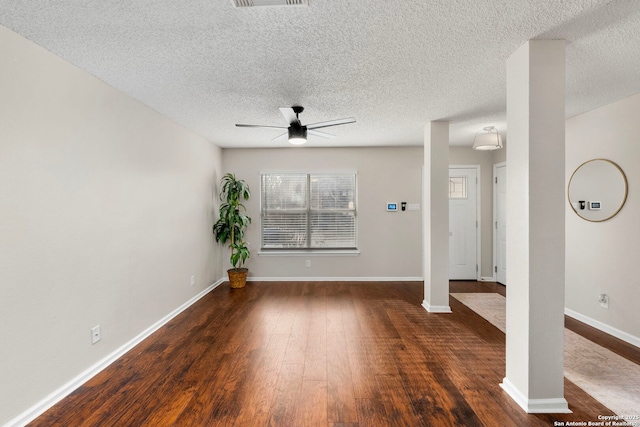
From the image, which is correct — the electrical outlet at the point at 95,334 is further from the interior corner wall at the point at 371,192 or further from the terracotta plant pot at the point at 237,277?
the interior corner wall at the point at 371,192

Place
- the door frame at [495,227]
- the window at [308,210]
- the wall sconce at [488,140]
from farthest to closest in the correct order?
the window at [308,210] < the door frame at [495,227] < the wall sconce at [488,140]

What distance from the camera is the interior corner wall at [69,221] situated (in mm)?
1829

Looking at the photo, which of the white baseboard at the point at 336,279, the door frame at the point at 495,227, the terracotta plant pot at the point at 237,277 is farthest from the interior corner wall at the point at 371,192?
the door frame at the point at 495,227

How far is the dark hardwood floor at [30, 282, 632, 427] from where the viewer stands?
1.91 metres

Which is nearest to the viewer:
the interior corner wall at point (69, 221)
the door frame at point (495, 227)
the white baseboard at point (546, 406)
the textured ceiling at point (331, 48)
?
the textured ceiling at point (331, 48)

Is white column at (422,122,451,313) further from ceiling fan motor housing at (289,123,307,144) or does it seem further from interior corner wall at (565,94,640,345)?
ceiling fan motor housing at (289,123,307,144)

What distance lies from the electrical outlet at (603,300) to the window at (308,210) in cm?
333

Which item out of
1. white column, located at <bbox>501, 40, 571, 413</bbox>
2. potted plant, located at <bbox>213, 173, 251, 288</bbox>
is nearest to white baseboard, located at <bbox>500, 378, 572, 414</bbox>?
white column, located at <bbox>501, 40, 571, 413</bbox>

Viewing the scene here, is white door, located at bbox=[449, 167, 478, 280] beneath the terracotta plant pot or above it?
above

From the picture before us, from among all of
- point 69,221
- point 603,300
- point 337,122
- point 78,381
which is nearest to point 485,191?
point 603,300

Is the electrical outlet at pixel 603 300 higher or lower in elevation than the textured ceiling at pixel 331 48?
lower

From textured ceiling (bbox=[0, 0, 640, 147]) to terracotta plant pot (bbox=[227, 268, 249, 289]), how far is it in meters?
2.69

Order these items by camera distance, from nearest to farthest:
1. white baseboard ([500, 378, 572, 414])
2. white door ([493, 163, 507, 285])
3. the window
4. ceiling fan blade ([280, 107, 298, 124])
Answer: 1. white baseboard ([500, 378, 572, 414])
2. ceiling fan blade ([280, 107, 298, 124])
3. white door ([493, 163, 507, 285])
4. the window

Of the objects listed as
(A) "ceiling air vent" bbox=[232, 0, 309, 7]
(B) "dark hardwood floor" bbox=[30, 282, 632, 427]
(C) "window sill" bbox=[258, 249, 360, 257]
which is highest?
(A) "ceiling air vent" bbox=[232, 0, 309, 7]
